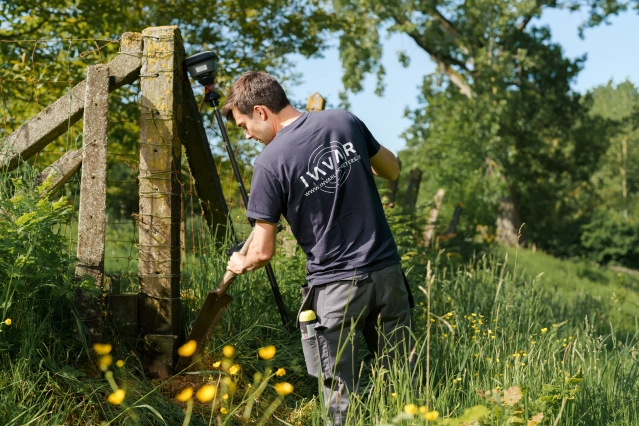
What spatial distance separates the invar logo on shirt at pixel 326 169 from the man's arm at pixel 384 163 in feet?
1.26

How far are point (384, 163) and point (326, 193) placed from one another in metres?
0.51

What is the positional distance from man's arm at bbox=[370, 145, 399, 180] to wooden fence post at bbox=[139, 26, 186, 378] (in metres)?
1.21

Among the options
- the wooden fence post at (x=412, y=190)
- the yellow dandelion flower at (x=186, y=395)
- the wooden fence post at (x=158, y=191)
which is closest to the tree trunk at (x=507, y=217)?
the wooden fence post at (x=412, y=190)

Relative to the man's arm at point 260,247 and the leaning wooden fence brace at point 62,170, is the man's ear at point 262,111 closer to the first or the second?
the man's arm at point 260,247

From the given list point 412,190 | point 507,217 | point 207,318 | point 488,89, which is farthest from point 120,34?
point 507,217

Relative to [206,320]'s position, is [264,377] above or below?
below

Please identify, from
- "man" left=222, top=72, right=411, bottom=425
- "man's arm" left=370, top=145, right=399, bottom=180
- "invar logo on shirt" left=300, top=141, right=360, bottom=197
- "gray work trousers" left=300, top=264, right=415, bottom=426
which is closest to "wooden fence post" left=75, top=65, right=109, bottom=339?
"man" left=222, top=72, right=411, bottom=425

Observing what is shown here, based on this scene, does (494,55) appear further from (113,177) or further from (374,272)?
(374,272)

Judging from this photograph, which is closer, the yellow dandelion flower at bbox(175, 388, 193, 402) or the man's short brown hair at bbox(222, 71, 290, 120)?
the yellow dandelion flower at bbox(175, 388, 193, 402)

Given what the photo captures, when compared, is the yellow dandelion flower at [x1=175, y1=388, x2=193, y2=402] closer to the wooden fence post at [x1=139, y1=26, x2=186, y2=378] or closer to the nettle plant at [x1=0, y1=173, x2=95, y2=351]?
the nettle plant at [x1=0, y1=173, x2=95, y2=351]

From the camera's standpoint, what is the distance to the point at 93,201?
12.4ft

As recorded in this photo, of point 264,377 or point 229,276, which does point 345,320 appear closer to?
point 229,276

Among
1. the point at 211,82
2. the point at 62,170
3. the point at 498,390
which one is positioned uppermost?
the point at 211,82

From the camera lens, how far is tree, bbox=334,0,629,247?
21031mm
